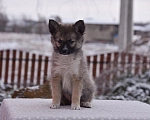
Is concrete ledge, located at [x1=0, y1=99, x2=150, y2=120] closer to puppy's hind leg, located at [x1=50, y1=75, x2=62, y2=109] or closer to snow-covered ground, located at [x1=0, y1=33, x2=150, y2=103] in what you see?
puppy's hind leg, located at [x1=50, y1=75, x2=62, y2=109]

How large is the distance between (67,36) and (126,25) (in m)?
7.69

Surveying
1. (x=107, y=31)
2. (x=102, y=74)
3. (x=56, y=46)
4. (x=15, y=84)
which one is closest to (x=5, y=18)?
(x=15, y=84)

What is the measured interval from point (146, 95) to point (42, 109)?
5124 mm

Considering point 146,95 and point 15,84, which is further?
point 15,84

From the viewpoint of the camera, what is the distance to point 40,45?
12.8 m

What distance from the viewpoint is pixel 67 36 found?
12.1ft

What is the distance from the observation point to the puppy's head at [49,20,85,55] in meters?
3.67

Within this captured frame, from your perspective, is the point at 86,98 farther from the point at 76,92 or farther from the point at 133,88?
the point at 133,88

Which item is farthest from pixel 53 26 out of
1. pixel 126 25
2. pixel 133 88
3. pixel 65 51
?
pixel 126 25

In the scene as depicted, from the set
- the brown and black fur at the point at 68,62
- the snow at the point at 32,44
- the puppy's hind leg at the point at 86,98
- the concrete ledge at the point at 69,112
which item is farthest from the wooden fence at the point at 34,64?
the brown and black fur at the point at 68,62

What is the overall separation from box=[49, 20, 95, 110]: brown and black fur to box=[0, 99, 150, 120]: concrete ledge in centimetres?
16

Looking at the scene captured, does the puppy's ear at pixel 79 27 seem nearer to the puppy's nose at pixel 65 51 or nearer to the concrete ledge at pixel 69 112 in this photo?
the puppy's nose at pixel 65 51

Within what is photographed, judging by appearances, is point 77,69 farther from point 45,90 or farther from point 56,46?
point 45,90

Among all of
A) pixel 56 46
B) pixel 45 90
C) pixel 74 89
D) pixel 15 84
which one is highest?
pixel 56 46
